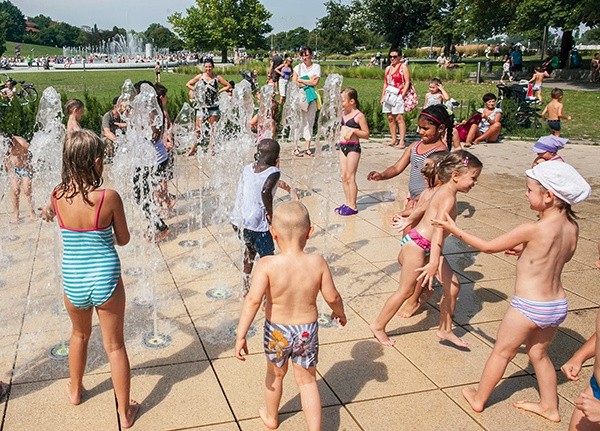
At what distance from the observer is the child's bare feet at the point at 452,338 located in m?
4.39

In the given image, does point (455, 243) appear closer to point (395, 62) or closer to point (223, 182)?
point (223, 182)

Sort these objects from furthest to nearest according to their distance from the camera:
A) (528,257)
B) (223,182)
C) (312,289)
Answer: (223,182), (528,257), (312,289)

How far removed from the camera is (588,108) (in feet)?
67.3

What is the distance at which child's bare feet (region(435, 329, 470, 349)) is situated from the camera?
4.39 m

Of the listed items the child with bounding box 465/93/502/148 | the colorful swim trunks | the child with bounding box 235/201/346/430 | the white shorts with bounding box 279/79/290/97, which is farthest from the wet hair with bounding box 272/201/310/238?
the white shorts with bounding box 279/79/290/97

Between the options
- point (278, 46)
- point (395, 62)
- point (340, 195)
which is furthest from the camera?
point (278, 46)

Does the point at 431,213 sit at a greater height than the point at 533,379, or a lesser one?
greater

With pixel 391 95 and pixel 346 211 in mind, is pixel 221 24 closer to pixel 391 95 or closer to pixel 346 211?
pixel 391 95

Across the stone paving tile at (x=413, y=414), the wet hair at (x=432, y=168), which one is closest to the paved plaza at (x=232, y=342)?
the stone paving tile at (x=413, y=414)

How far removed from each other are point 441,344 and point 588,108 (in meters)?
19.0

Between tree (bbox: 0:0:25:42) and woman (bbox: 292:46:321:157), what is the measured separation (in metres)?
140

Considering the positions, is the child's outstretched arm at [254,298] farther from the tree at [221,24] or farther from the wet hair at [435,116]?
the tree at [221,24]

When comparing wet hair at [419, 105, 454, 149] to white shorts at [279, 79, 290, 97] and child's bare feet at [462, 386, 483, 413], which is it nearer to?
child's bare feet at [462, 386, 483, 413]

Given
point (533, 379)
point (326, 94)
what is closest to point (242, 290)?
point (533, 379)
